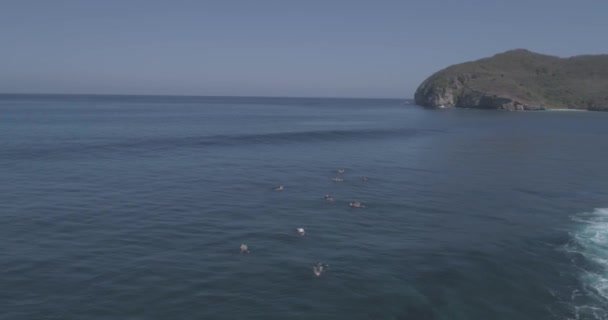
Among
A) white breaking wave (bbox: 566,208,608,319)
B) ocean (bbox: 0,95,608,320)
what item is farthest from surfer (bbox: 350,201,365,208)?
white breaking wave (bbox: 566,208,608,319)

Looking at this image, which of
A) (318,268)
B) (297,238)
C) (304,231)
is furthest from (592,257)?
(297,238)

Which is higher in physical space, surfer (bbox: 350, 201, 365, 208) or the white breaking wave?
surfer (bbox: 350, 201, 365, 208)

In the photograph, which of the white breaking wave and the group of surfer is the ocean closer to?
the white breaking wave

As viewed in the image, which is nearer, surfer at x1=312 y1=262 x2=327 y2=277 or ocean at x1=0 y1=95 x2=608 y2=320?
ocean at x1=0 y1=95 x2=608 y2=320

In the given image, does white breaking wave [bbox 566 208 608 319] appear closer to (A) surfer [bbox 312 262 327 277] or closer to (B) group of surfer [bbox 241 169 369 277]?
(A) surfer [bbox 312 262 327 277]

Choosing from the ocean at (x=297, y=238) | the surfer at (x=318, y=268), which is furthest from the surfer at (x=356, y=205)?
the surfer at (x=318, y=268)

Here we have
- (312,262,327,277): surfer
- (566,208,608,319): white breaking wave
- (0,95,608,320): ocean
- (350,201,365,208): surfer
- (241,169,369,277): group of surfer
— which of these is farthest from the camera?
(350,201,365,208): surfer

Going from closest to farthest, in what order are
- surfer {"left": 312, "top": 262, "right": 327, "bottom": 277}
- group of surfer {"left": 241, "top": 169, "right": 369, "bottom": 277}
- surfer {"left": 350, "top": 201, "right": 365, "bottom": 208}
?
1. surfer {"left": 312, "top": 262, "right": 327, "bottom": 277}
2. group of surfer {"left": 241, "top": 169, "right": 369, "bottom": 277}
3. surfer {"left": 350, "top": 201, "right": 365, "bottom": 208}
